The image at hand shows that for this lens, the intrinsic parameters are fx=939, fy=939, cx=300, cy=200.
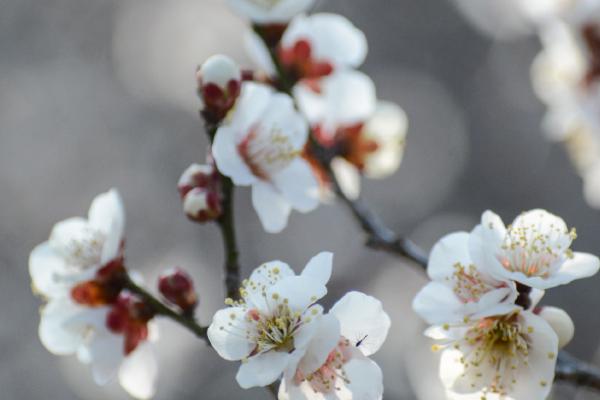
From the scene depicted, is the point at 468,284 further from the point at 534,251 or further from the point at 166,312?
the point at 166,312

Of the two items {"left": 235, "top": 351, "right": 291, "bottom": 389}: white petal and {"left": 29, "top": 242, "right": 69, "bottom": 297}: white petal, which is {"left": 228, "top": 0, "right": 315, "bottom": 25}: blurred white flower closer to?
{"left": 29, "top": 242, "right": 69, "bottom": 297}: white petal

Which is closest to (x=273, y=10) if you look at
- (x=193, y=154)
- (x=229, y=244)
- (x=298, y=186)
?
(x=298, y=186)

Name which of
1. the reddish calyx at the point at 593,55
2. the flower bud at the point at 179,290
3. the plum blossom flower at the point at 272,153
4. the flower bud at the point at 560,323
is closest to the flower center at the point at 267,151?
the plum blossom flower at the point at 272,153

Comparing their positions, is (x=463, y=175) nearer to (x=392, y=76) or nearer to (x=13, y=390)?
(x=392, y=76)

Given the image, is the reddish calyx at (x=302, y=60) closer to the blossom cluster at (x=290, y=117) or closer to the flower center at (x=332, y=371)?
the blossom cluster at (x=290, y=117)

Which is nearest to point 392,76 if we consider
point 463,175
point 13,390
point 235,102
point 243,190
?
point 463,175

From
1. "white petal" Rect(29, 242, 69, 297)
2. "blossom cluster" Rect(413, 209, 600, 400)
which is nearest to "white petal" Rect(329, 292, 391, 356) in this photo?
"blossom cluster" Rect(413, 209, 600, 400)
